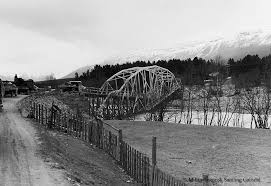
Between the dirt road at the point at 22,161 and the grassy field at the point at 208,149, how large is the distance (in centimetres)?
761

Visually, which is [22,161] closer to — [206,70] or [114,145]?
[114,145]

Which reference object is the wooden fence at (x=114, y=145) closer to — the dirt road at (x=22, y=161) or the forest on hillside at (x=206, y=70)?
the dirt road at (x=22, y=161)

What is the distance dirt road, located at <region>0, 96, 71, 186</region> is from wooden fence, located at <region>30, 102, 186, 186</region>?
275 centimetres

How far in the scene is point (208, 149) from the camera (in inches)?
1175

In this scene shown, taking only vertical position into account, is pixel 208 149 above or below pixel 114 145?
below

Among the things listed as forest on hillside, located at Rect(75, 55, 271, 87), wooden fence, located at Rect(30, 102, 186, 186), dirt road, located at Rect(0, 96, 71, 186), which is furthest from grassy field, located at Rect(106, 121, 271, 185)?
forest on hillside, located at Rect(75, 55, 271, 87)

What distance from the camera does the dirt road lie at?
524 inches

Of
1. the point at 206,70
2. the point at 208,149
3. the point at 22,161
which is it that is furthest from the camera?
the point at 206,70

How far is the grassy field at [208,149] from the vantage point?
2220 cm

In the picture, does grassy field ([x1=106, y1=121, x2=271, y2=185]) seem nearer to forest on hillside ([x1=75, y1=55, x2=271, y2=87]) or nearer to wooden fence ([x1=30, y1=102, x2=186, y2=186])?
wooden fence ([x1=30, y1=102, x2=186, y2=186])

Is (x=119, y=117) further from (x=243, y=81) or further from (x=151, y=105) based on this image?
(x=243, y=81)

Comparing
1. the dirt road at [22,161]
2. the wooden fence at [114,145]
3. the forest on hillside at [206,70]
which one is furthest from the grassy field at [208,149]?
the forest on hillside at [206,70]

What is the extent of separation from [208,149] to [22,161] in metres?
17.2

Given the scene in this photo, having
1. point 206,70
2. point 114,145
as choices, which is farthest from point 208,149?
point 206,70
